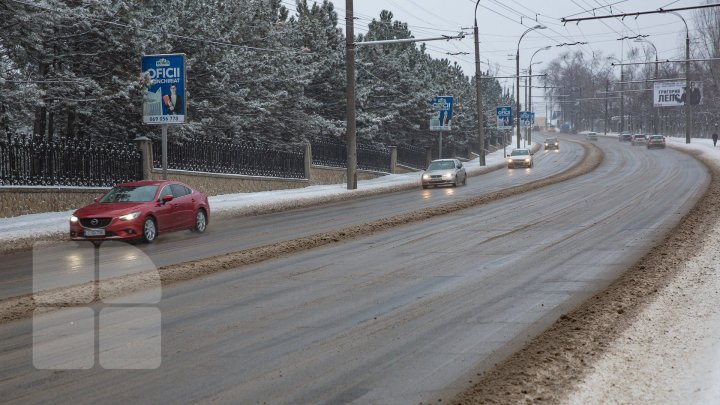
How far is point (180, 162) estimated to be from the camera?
3080 cm

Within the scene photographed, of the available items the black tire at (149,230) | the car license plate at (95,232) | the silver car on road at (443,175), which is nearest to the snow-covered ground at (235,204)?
the silver car on road at (443,175)

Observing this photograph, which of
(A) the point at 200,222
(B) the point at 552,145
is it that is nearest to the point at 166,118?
(A) the point at 200,222

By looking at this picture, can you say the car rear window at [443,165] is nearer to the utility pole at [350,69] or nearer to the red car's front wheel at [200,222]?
the utility pole at [350,69]

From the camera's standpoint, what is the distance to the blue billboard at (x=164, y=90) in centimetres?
2489

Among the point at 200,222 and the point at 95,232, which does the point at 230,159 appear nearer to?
the point at 200,222

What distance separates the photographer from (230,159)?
3403cm

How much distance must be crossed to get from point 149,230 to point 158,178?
11748 mm

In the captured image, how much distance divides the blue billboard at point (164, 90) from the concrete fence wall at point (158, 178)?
337 centimetres

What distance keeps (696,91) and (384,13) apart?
42.0 metres

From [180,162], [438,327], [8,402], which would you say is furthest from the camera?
[180,162]

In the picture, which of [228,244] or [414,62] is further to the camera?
[414,62]

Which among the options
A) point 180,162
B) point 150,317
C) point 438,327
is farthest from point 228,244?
point 180,162

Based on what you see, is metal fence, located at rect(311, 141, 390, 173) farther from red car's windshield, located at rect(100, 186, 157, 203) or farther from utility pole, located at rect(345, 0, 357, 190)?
red car's windshield, located at rect(100, 186, 157, 203)

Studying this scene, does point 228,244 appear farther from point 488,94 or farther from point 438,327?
point 488,94
